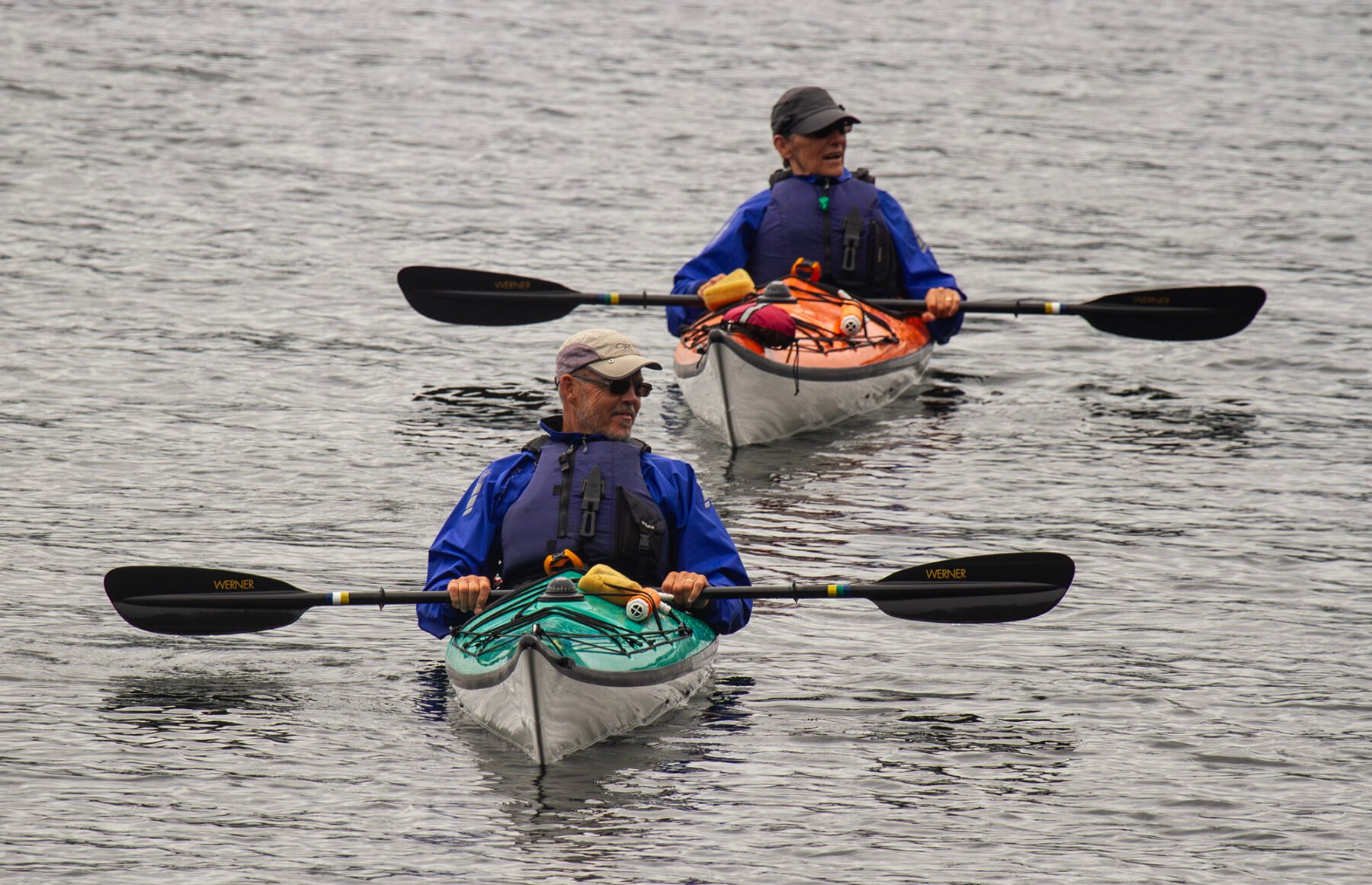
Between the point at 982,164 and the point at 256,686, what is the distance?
13921 mm

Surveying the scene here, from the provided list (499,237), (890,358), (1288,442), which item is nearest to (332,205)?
(499,237)

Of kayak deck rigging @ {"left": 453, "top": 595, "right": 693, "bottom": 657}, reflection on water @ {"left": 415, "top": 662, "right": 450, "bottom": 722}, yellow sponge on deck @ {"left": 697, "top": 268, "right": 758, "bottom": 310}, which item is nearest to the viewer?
kayak deck rigging @ {"left": 453, "top": 595, "right": 693, "bottom": 657}

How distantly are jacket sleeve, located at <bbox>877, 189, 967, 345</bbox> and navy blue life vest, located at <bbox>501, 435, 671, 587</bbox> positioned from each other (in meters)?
4.96

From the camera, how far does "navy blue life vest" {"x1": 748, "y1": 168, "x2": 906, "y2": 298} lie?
11.9 meters

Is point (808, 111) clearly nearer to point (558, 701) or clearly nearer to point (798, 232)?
point (798, 232)

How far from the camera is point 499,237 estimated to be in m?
17.8

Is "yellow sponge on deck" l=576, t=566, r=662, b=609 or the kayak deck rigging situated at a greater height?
"yellow sponge on deck" l=576, t=566, r=662, b=609

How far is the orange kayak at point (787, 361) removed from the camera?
11164mm

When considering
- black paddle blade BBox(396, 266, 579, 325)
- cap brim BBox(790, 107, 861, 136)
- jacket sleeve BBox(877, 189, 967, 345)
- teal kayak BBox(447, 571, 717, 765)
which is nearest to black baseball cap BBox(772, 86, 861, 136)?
cap brim BBox(790, 107, 861, 136)

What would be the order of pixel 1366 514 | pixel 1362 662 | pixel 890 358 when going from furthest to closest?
pixel 890 358
pixel 1366 514
pixel 1362 662

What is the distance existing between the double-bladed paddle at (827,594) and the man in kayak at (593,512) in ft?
1.37

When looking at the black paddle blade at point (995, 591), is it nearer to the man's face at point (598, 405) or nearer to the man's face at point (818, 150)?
the man's face at point (598, 405)

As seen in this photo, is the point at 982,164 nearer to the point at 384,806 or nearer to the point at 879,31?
the point at 879,31

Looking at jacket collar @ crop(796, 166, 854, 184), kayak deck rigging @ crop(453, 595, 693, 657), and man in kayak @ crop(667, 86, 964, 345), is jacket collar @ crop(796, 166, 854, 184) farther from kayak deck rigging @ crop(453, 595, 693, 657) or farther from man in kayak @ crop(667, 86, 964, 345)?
kayak deck rigging @ crop(453, 595, 693, 657)
